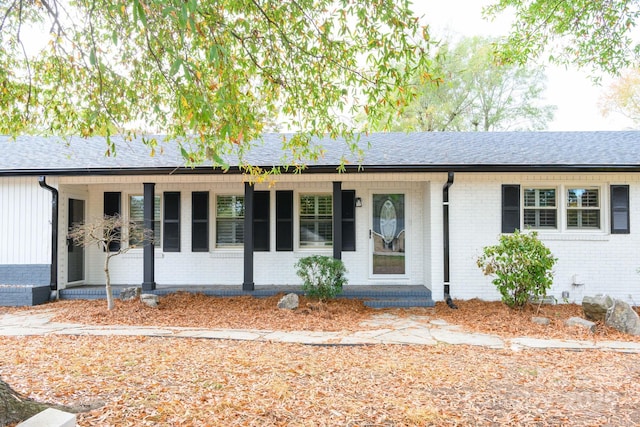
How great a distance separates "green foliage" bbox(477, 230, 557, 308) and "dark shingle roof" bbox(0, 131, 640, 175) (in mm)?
1605

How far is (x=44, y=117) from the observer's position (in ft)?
17.8

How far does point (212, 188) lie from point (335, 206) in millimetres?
3027

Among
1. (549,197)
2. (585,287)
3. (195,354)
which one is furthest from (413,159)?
(195,354)

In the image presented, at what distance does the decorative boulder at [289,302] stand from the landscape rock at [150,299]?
91.5 inches

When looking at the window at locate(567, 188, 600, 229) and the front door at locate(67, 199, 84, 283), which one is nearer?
the window at locate(567, 188, 600, 229)

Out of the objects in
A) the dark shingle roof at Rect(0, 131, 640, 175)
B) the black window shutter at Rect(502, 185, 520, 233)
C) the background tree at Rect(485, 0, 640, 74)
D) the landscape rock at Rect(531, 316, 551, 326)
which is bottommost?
the landscape rock at Rect(531, 316, 551, 326)

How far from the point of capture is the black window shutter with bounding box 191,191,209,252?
31.1ft

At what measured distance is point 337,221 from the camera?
841 cm

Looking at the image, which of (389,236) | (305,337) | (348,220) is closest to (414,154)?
(389,236)

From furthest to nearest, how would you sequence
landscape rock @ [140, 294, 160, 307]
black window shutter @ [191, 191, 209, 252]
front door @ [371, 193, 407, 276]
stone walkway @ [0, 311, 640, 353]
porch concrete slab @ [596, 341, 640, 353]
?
1. black window shutter @ [191, 191, 209, 252]
2. front door @ [371, 193, 407, 276]
3. landscape rock @ [140, 294, 160, 307]
4. stone walkway @ [0, 311, 640, 353]
5. porch concrete slab @ [596, 341, 640, 353]

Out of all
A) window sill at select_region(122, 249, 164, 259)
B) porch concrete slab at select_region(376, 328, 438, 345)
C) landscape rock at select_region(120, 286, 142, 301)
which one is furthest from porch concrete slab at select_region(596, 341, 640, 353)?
window sill at select_region(122, 249, 164, 259)

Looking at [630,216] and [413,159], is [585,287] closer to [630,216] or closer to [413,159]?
[630,216]

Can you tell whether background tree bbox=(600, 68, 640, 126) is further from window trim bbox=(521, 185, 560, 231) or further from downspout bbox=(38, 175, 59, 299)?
downspout bbox=(38, 175, 59, 299)

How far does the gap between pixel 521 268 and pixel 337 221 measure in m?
3.44
